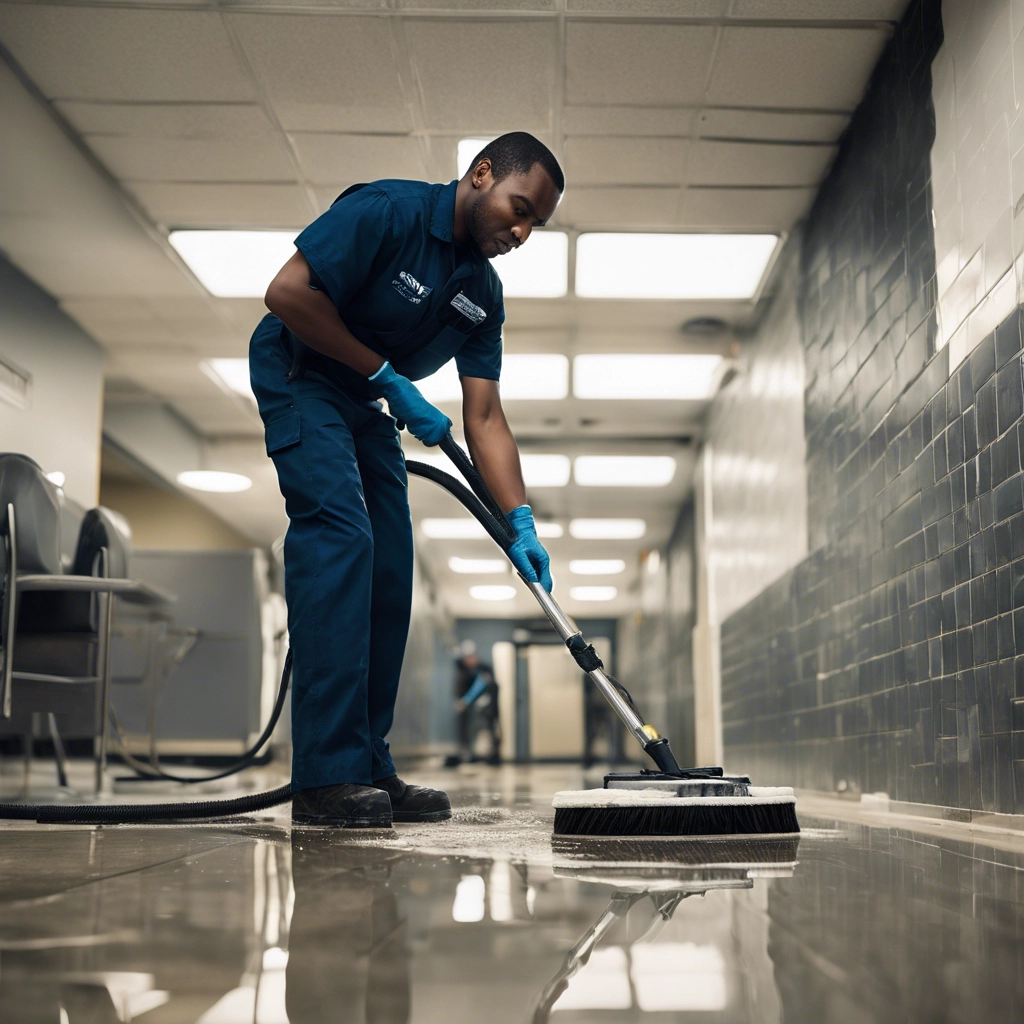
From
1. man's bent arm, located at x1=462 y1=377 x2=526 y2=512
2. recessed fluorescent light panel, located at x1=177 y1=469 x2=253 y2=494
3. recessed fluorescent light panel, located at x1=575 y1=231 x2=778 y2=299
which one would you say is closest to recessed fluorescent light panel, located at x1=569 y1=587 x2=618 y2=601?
recessed fluorescent light panel, located at x1=177 y1=469 x2=253 y2=494

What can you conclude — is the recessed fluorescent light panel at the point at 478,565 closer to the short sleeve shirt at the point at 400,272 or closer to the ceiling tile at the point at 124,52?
the ceiling tile at the point at 124,52

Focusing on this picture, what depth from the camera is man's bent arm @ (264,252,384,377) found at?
1.83 meters

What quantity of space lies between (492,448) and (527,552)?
24cm

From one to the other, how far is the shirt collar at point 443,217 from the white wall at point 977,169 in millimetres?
1191

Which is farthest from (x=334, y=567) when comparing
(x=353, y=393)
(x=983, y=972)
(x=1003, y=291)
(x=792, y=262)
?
(x=792, y=262)

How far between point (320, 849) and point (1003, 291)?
6.14 ft

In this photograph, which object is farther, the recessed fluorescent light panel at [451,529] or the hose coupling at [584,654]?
the recessed fluorescent light panel at [451,529]

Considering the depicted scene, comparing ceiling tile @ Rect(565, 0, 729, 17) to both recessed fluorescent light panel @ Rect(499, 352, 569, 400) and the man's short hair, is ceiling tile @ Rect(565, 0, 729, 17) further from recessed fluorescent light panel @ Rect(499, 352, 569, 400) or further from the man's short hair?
recessed fluorescent light panel @ Rect(499, 352, 569, 400)

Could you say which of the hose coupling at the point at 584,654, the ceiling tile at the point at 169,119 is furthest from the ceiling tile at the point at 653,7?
the hose coupling at the point at 584,654

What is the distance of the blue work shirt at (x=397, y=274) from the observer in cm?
185

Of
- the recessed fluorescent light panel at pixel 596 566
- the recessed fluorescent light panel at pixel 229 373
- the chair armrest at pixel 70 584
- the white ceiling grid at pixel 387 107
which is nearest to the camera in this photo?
the chair armrest at pixel 70 584

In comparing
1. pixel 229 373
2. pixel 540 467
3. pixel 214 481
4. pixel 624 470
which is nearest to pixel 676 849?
pixel 229 373

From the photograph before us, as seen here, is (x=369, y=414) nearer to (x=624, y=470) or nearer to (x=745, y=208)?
(x=745, y=208)

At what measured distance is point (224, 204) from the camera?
15.1 ft
